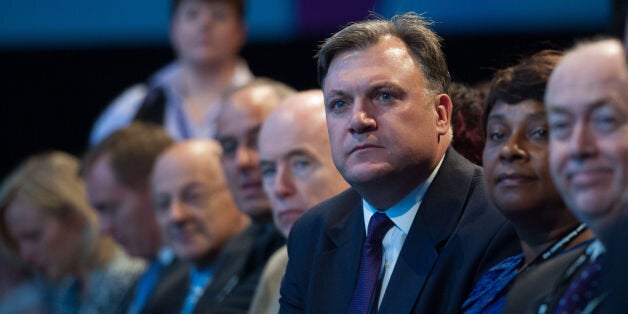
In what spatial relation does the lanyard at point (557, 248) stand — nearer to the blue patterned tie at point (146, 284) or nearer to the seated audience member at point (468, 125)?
the seated audience member at point (468, 125)

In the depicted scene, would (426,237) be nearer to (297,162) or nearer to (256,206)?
(297,162)

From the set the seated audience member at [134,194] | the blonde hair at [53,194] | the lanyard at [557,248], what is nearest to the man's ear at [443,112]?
the lanyard at [557,248]

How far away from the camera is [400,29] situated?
2.92 m

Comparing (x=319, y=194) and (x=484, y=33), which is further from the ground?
(x=484, y=33)

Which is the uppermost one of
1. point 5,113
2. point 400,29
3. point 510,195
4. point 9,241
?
point 400,29

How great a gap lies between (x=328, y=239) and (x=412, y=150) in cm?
41

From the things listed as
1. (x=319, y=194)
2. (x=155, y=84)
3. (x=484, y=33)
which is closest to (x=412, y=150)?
(x=319, y=194)

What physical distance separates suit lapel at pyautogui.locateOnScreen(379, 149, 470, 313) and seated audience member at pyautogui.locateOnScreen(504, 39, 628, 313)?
0.53m

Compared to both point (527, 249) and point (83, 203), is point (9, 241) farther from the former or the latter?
point (527, 249)

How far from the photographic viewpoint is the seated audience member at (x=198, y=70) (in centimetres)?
541

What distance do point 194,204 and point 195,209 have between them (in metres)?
0.03

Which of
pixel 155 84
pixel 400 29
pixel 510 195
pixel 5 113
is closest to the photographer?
pixel 510 195

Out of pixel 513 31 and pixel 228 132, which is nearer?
pixel 228 132

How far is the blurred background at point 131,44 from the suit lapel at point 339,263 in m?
3.07
